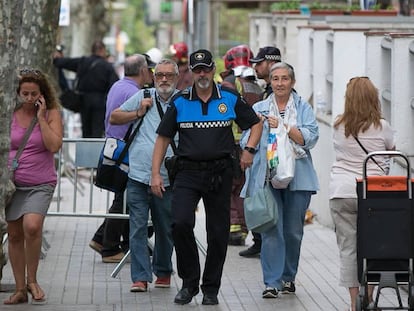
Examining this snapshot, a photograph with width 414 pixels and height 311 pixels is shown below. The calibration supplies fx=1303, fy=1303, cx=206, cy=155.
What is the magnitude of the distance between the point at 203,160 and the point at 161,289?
1539 mm

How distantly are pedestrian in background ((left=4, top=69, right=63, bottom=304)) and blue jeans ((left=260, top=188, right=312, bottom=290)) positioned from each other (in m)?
1.75

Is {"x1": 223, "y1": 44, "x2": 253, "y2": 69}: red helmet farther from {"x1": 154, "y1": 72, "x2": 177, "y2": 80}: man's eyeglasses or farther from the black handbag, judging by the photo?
{"x1": 154, "y1": 72, "x2": 177, "y2": 80}: man's eyeglasses

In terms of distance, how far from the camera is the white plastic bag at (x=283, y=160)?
32.8ft

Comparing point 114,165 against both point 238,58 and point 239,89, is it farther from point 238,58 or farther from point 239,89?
point 238,58

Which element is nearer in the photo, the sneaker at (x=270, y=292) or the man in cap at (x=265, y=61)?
the sneaker at (x=270, y=292)

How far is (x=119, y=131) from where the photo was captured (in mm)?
11484

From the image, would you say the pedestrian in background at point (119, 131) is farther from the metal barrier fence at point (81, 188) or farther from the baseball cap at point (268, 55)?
the baseball cap at point (268, 55)

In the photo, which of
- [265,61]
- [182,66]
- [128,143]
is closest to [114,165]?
[128,143]

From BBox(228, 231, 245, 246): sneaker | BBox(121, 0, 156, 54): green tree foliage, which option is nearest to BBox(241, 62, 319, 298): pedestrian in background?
BBox(228, 231, 245, 246): sneaker

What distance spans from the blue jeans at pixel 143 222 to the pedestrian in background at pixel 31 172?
0.84 m

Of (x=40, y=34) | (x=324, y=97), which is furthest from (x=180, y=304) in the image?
(x=324, y=97)

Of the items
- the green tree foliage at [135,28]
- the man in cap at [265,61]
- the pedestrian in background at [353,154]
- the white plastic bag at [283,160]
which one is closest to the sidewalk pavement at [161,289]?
the pedestrian in background at [353,154]

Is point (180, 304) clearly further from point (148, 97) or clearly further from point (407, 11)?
point (407, 11)

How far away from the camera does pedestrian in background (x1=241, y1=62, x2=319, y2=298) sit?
10.2 metres
